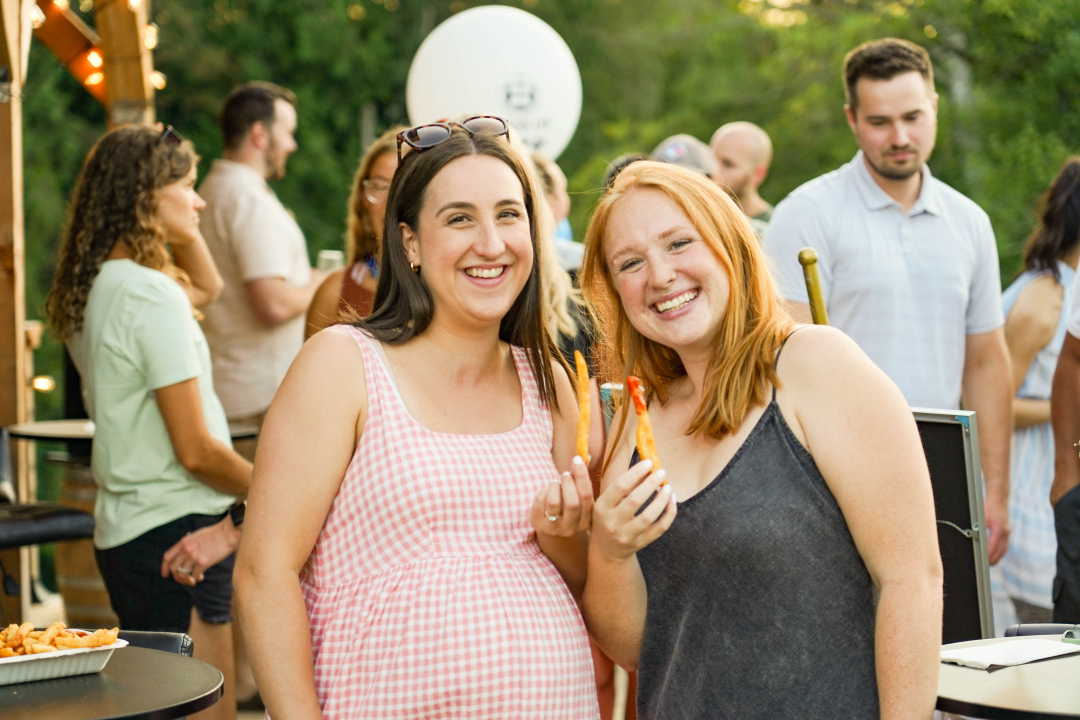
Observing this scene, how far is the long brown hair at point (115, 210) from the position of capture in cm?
343

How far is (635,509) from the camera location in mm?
1822

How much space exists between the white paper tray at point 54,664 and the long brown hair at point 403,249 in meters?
0.78

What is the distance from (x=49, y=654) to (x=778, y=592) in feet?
4.25

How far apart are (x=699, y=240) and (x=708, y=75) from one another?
57.8 feet

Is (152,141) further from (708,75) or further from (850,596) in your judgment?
(708,75)

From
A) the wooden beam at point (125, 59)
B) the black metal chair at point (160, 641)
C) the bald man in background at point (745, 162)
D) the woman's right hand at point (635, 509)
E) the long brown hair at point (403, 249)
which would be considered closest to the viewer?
the woman's right hand at point (635, 509)

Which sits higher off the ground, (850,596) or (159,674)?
(850,596)

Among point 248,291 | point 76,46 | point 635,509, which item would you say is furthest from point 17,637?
point 76,46

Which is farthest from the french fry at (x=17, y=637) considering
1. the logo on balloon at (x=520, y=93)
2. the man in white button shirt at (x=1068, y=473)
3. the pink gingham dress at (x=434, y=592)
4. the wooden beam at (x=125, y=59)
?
the logo on balloon at (x=520, y=93)

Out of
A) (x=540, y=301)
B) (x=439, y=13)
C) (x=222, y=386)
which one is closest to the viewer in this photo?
(x=540, y=301)

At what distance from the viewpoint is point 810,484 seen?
6.27ft

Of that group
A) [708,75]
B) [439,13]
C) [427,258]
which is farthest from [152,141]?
[708,75]

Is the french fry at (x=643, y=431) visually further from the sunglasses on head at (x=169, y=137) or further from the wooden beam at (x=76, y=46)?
the wooden beam at (x=76, y=46)

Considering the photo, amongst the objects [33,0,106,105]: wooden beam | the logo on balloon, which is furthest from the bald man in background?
[33,0,106,105]: wooden beam
